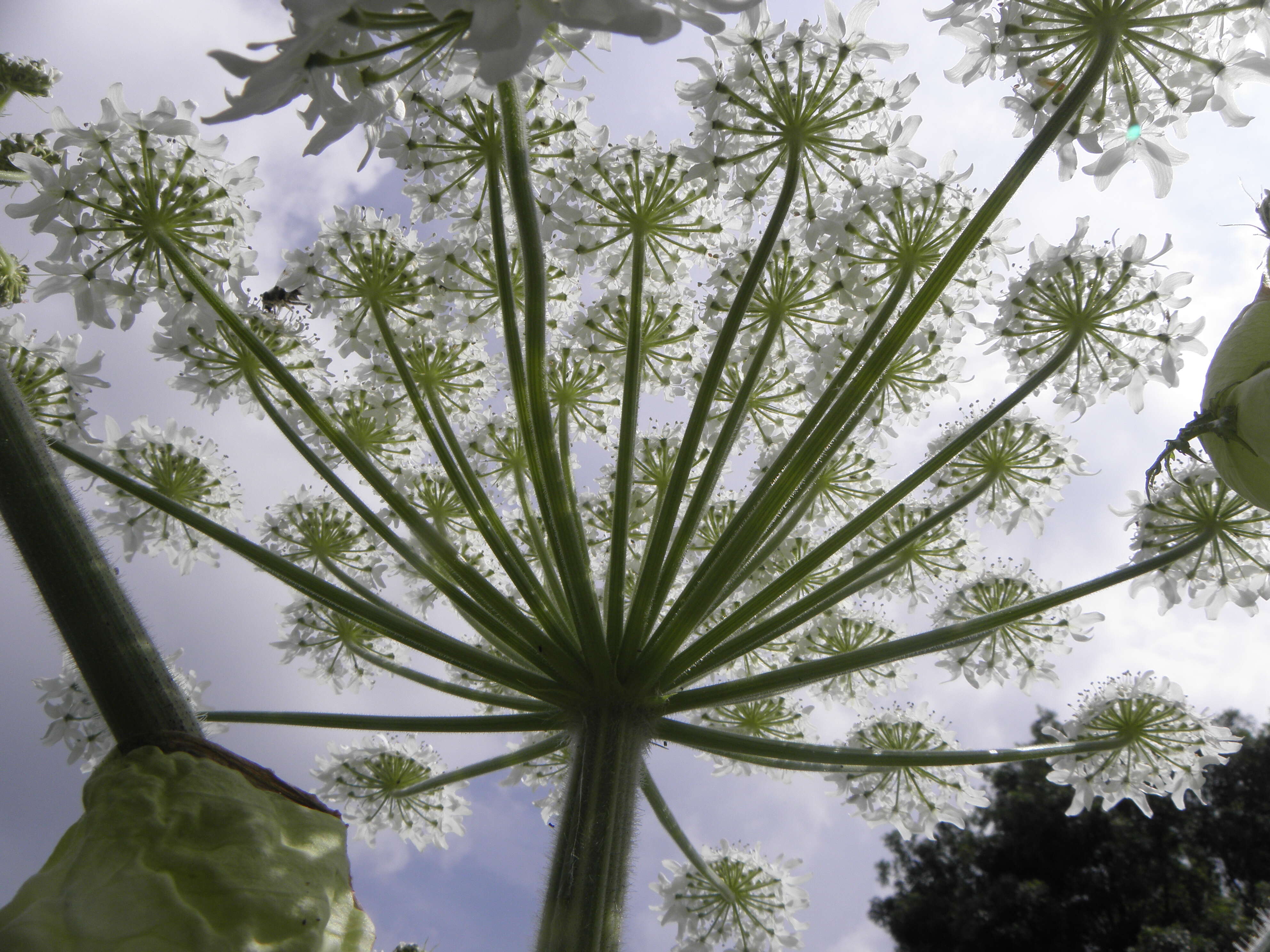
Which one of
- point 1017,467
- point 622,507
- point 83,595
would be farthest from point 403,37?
point 1017,467

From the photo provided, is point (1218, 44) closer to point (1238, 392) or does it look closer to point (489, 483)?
point (1238, 392)

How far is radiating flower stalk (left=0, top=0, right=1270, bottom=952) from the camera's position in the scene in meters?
4.36

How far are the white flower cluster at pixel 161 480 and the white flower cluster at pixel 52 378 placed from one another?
27.7 inches

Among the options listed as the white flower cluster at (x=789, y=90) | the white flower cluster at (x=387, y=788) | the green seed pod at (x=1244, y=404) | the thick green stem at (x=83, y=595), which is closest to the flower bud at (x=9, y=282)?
the thick green stem at (x=83, y=595)

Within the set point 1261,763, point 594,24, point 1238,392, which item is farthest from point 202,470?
point 1261,763

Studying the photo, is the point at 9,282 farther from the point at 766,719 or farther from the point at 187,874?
the point at 766,719

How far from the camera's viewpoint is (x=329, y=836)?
196 cm

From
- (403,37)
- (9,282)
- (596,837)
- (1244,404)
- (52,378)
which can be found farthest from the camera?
(52,378)

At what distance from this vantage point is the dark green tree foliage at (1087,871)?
77.7 feet

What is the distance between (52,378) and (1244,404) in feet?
22.1

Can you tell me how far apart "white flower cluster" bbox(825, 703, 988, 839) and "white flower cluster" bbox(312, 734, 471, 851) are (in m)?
3.56

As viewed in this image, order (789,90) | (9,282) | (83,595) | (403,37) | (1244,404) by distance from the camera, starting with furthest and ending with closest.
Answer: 1. (789,90)
2. (9,282)
3. (1244,404)
4. (403,37)
5. (83,595)

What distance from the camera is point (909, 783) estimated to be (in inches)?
293

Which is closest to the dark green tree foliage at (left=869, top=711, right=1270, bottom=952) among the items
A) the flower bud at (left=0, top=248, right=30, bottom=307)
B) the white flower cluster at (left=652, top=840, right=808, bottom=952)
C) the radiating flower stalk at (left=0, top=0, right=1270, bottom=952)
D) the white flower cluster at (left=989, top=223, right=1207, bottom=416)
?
the white flower cluster at (left=652, top=840, right=808, bottom=952)
